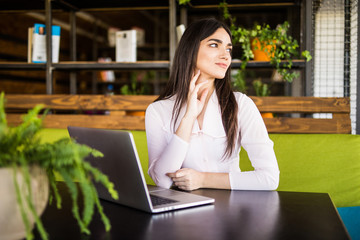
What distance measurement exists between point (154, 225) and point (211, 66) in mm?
1061

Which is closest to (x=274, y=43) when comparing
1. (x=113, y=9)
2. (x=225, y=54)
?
(x=225, y=54)

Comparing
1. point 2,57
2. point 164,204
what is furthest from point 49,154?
point 2,57

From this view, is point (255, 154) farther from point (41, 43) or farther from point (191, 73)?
point (41, 43)

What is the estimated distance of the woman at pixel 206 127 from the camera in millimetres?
1436

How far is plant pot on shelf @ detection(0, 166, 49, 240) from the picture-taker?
2.06 feet

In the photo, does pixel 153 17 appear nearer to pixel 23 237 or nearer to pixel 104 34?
pixel 104 34

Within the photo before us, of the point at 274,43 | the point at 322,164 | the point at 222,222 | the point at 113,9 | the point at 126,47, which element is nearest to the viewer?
the point at 222,222

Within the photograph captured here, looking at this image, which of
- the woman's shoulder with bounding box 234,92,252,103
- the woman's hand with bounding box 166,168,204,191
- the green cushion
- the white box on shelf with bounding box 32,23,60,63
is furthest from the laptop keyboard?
the white box on shelf with bounding box 32,23,60,63

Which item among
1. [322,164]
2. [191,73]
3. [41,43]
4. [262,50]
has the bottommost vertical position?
[322,164]

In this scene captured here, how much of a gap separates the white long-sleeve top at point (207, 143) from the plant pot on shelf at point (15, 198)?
836mm

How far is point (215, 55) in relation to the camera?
70.5 inches

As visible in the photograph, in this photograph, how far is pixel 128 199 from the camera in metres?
1.00

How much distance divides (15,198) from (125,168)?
333 millimetres

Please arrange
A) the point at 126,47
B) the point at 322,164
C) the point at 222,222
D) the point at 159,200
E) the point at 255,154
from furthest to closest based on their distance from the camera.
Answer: the point at 126,47, the point at 322,164, the point at 255,154, the point at 159,200, the point at 222,222
